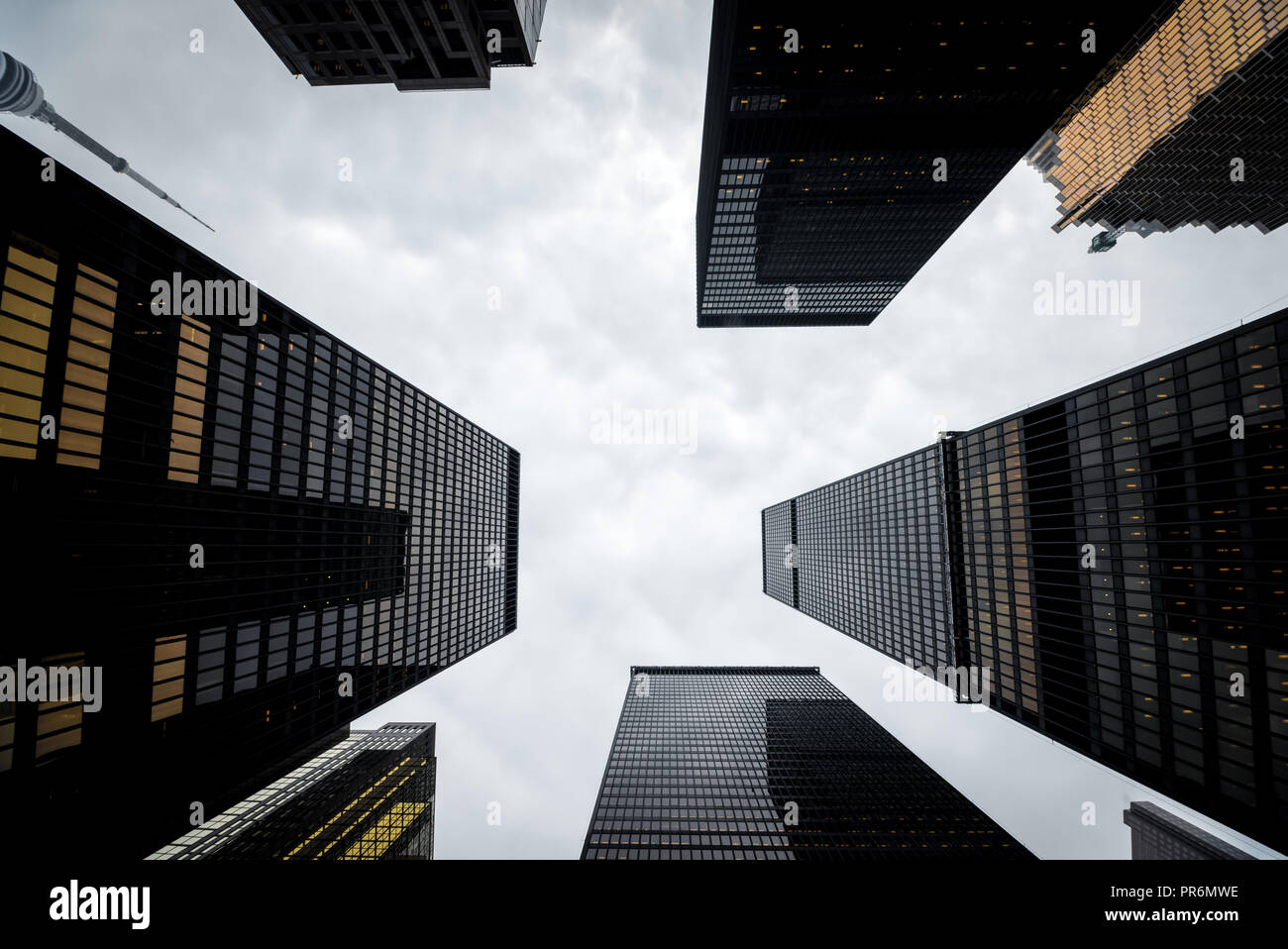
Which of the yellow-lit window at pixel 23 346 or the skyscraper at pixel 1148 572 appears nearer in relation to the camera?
the yellow-lit window at pixel 23 346

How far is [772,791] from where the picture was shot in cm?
8938

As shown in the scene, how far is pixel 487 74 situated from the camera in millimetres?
56844

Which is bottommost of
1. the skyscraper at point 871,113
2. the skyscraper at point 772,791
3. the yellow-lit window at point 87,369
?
the skyscraper at point 772,791

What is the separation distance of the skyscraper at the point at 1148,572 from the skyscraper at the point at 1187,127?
6200 cm

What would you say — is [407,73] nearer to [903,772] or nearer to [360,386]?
[360,386]

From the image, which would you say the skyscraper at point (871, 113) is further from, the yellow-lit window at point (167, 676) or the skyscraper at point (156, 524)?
the yellow-lit window at point (167, 676)

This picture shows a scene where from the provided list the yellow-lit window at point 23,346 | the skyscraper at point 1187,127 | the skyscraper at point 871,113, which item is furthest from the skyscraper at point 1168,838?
the yellow-lit window at point 23,346

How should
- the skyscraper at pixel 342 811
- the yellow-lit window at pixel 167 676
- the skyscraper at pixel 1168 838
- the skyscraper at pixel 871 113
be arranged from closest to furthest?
the yellow-lit window at pixel 167 676 < the skyscraper at pixel 871 113 < the skyscraper at pixel 342 811 < the skyscraper at pixel 1168 838

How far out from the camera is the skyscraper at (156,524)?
75.0ft

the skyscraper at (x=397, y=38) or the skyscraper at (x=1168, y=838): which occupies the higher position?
the skyscraper at (x=397, y=38)

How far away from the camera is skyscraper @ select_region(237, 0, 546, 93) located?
4838cm

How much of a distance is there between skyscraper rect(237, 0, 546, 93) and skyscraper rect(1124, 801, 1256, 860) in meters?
230

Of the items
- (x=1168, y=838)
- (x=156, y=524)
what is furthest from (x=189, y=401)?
(x=1168, y=838)

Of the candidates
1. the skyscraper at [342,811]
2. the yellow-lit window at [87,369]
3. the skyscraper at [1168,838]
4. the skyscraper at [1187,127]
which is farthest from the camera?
the skyscraper at [1168,838]
